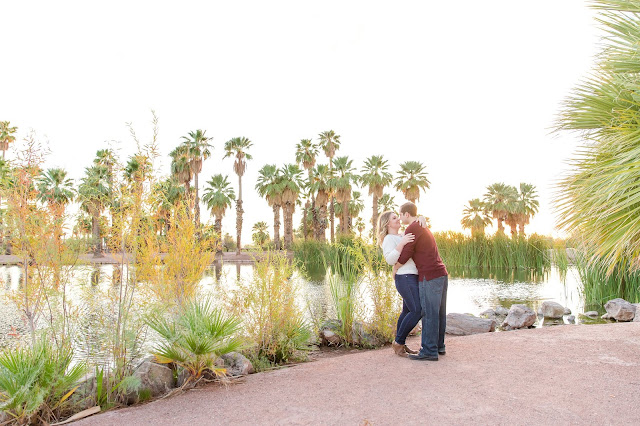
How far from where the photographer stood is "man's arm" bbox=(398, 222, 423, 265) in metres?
4.98

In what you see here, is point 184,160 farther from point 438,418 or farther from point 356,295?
point 438,418

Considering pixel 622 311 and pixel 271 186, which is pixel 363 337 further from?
pixel 271 186

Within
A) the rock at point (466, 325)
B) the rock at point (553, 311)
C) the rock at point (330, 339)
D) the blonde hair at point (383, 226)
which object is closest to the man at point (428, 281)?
the blonde hair at point (383, 226)

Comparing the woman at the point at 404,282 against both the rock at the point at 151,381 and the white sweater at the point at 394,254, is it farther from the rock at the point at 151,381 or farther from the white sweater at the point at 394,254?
the rock at the point at 151,381

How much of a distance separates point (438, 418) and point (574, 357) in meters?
2.68

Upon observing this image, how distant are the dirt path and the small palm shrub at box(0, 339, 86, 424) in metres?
0.42

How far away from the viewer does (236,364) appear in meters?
4.96

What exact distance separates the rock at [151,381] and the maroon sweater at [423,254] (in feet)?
9.06

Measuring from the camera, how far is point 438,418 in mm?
3311

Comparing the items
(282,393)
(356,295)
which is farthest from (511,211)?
(282,393)

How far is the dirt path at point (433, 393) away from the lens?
134 inches

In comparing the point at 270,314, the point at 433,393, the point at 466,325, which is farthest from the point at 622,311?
the point at 270,314

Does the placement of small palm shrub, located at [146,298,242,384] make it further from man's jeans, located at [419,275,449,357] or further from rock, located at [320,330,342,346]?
rock, located at [320,330,342,346]

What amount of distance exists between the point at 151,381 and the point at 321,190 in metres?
45.1
